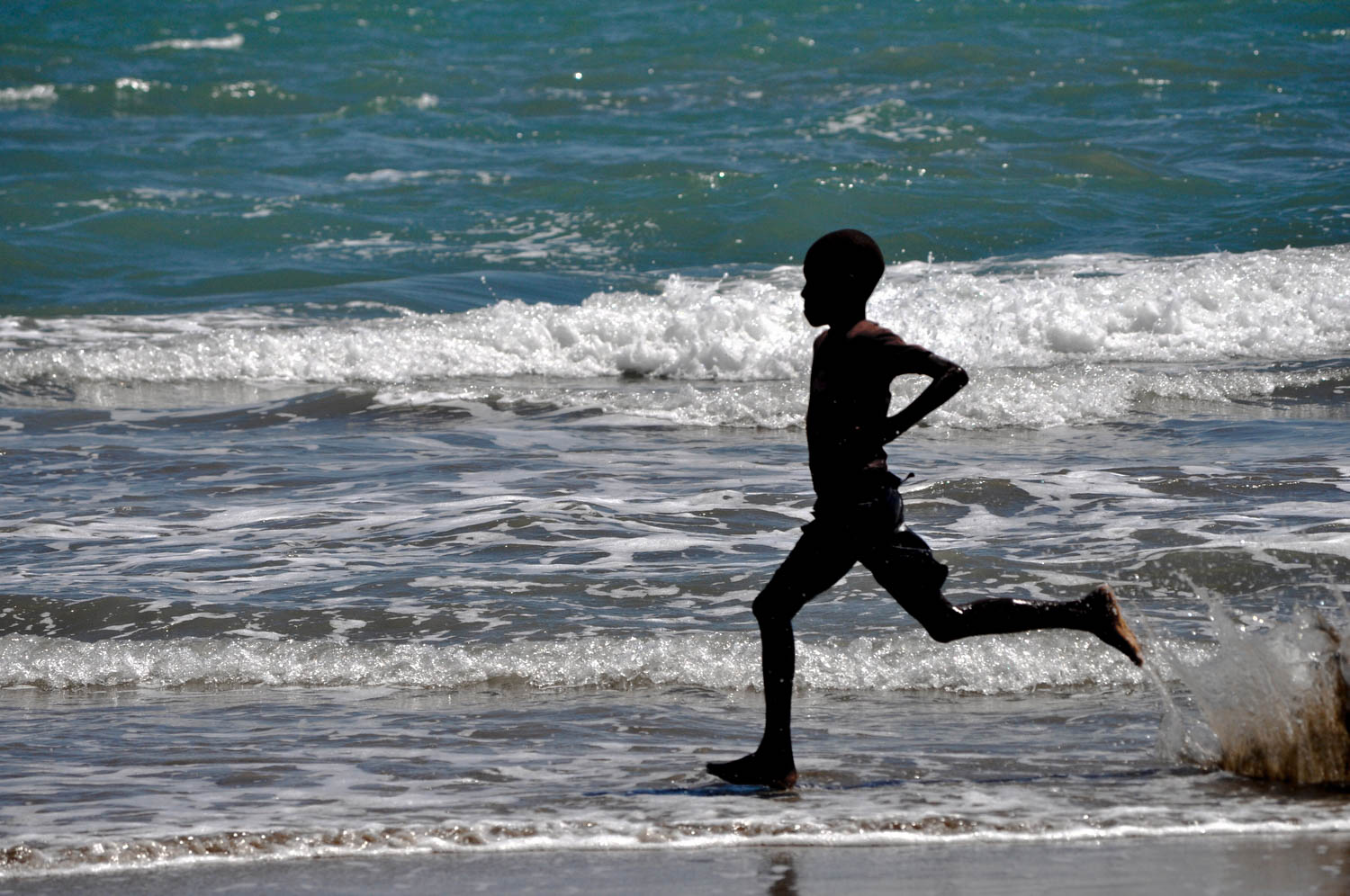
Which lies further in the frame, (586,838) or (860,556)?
(860,556)

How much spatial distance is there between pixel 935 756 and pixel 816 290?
146 centimetres

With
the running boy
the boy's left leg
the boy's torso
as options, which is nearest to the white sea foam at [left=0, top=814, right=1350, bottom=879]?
the running boy

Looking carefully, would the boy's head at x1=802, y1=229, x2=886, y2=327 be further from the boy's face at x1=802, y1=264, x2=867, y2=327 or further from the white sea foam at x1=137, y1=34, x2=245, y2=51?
the white sea foam at x1=137, y1=34, x2=245, y2=51

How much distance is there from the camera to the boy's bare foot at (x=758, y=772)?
4168 millimetres

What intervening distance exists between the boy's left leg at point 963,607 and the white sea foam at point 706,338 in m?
7.55

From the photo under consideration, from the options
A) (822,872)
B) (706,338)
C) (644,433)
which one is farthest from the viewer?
(706,338)

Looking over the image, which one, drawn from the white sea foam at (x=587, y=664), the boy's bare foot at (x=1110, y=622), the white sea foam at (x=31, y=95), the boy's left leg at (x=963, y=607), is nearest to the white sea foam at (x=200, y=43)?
the white sea foam at (x=31, y=95)

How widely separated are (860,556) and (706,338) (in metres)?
9.59

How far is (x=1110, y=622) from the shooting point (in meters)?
4.17

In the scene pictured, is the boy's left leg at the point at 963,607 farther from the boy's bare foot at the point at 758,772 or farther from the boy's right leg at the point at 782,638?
the boy's bare foot at the point at 758,772

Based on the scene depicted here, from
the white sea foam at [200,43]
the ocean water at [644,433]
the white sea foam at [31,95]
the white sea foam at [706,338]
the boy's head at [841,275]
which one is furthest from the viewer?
the white sea foam at [200,43]

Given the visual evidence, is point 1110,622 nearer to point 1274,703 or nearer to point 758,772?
point 1274,703

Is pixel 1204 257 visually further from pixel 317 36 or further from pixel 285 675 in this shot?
pixel 317 36

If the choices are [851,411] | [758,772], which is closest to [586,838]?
[758,772]
